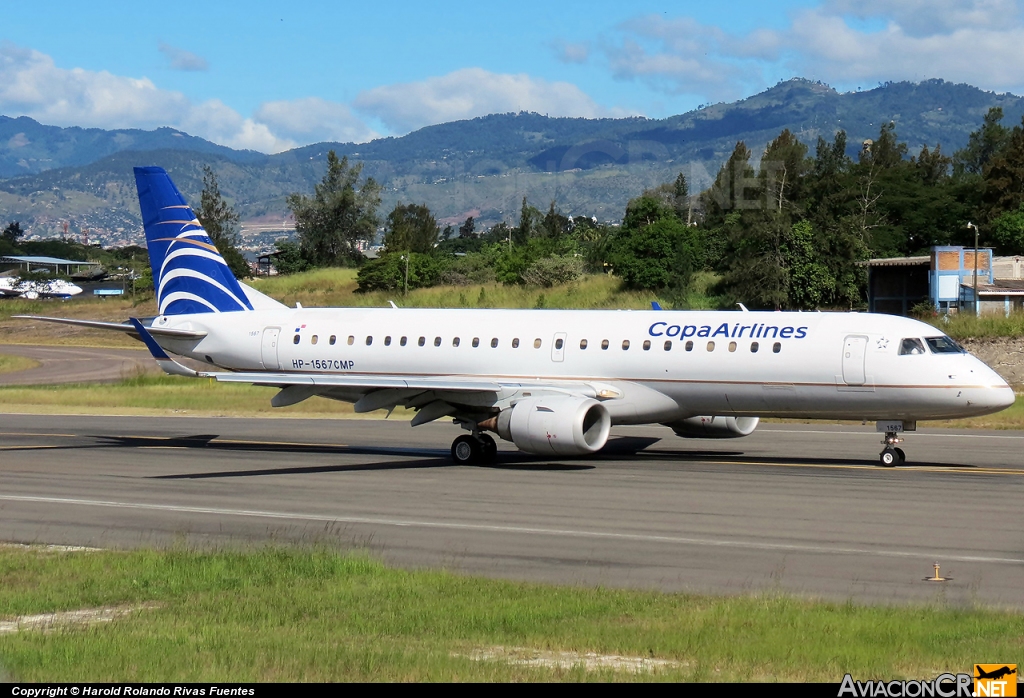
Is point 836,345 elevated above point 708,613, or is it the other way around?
point 836,345

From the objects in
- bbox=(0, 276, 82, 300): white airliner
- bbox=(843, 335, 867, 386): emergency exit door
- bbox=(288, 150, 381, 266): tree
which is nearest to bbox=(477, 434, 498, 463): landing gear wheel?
bbox=(843, 335, 867, 386): emergency exit door

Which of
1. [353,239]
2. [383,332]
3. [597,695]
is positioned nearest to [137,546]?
[597,695]

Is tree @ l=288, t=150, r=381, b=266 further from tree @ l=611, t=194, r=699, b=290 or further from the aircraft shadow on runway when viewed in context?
the aircraft shadow on runway

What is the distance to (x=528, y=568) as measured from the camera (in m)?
16.9

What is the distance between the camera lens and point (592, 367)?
2989 centimetres

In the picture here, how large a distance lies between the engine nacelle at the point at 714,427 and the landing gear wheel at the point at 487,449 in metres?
4.56

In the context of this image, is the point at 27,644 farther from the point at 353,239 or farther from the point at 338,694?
the point at 353,239

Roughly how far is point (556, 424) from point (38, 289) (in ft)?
511

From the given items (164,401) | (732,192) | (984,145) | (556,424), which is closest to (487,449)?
(556,424)

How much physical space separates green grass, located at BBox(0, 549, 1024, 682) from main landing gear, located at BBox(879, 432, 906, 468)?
1492cm

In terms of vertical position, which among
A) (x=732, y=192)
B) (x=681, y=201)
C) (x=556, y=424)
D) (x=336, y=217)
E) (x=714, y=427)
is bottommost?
(x=714, y=427)

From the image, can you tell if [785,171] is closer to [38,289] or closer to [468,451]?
[468,451]

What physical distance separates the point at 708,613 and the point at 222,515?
1151 cm

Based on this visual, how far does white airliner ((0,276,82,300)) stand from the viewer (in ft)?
549
